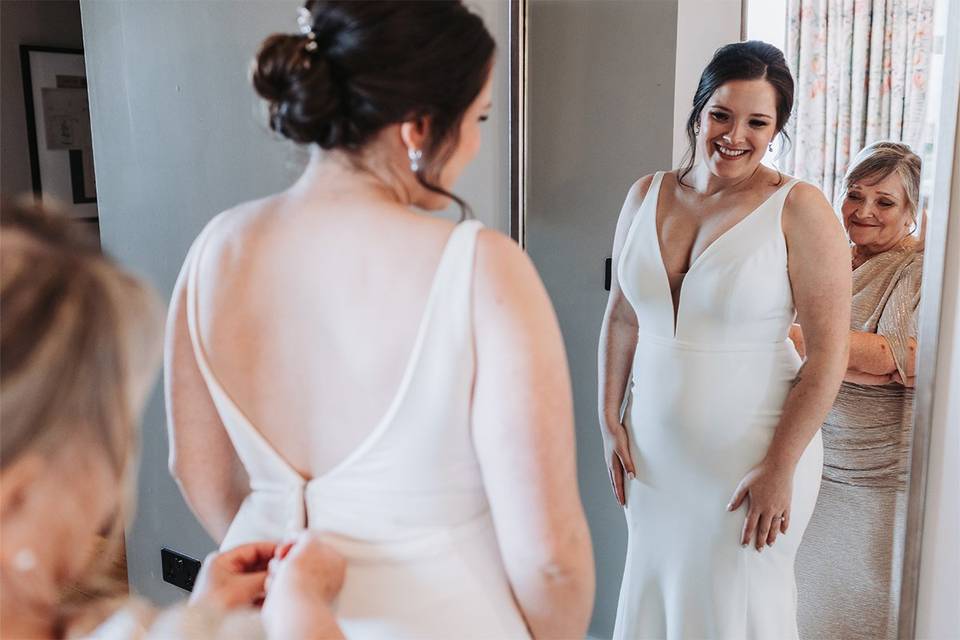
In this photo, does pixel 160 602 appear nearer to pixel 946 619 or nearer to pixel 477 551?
pixel 477 551

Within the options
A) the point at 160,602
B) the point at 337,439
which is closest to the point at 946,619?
the point at 337,439

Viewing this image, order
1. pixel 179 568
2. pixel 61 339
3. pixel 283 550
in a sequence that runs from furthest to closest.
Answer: pixel 179 568, pixel 283 550, pixel 61 339

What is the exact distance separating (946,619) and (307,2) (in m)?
1.21

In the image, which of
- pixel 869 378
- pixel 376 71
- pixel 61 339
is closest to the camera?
pixel 61 339

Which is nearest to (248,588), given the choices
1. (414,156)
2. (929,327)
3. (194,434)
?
(194,434)

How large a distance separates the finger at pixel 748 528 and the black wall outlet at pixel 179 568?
0.67 meters

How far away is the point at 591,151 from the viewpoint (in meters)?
1.11

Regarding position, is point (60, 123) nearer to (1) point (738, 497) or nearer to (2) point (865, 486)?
(1) point (738, 497)

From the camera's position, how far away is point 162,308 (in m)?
0.80

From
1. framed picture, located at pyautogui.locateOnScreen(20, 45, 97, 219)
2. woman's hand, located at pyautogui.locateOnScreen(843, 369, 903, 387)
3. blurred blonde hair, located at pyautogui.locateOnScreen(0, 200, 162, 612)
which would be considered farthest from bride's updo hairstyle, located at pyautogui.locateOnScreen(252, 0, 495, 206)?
woman's hand, located at pyautogui.locateOnScreen(843, 369, 903, 387)

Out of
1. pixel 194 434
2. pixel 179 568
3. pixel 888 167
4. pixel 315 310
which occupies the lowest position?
pixel 179 568

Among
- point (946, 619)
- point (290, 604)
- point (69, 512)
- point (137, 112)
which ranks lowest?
point (946, 619)

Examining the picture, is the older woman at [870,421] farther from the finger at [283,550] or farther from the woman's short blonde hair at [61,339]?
the woman's short blonde hair at [61,339]

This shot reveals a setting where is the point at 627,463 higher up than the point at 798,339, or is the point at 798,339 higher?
the point at 798,339
